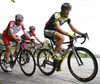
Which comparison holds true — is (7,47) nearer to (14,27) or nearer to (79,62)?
(14,27)

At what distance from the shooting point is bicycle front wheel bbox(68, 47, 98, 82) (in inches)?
152

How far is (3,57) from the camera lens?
237 inches

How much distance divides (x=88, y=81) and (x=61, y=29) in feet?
5.22

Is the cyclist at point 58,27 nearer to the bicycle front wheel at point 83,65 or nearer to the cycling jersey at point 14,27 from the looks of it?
the bicycle front wheel at point 83,65

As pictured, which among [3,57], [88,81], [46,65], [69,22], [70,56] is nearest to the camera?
[88,81]

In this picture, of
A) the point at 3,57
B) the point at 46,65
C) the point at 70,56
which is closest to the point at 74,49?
the point at 70,56

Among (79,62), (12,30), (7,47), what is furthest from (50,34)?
(7,47)

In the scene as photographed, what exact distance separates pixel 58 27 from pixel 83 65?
1.26 meters

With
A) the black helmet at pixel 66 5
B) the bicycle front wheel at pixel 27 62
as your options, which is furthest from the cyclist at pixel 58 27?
the bicycle front wheel at pixel 27 62

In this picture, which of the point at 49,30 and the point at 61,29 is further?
the point at 49,30

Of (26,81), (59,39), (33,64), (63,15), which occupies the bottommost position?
(26,81)

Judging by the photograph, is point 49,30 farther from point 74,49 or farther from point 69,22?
point 74,49

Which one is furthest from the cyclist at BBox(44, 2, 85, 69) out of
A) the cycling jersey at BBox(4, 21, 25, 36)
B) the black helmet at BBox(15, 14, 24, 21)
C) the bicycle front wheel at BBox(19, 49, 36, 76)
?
the cycling jersey at BBox(4, 21, 25, 36)

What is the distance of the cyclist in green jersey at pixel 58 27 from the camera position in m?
4.23
